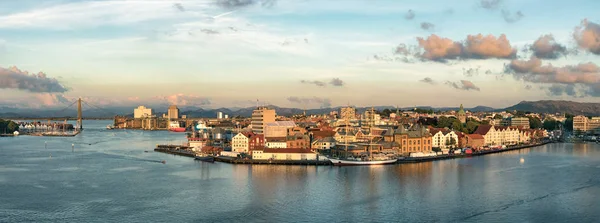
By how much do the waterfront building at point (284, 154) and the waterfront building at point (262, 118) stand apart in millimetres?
6353

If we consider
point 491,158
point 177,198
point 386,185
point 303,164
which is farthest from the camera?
point 491,158

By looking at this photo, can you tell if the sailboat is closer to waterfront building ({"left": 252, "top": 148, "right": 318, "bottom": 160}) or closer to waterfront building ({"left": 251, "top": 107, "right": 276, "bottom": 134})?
waterfront building ({"left": 252, "top": 148, "right": 318, "bottom": 160})

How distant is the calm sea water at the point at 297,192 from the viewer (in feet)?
31.6

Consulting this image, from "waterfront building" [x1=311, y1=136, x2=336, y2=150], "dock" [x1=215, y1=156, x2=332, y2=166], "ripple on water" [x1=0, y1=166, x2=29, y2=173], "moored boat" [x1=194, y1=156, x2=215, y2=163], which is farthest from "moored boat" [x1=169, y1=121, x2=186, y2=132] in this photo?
"ripple on water" [x1=0, y1=166, x2=29, y2=173]

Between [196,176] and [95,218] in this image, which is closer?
[95,218]

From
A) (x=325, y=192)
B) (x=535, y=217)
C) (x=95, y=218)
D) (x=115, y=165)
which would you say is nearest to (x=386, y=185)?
(x=325, y=192)

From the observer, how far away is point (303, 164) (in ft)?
56.0

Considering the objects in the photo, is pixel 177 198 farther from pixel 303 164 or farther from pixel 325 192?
pixel 303 164

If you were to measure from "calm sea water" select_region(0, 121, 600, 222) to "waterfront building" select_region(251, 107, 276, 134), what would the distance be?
293 inches

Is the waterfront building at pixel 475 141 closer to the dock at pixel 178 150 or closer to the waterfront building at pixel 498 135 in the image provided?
the waterfront building at pixel 498 135

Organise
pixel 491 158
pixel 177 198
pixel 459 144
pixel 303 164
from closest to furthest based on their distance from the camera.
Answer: pixel 177 198 → pixel 303 164 → pixel 491 158 → pixel 459 144

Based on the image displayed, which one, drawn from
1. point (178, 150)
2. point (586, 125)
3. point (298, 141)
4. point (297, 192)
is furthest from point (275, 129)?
point (586, 125)

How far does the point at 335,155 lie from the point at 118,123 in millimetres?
49644

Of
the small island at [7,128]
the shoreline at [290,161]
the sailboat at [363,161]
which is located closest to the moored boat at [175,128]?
the small island at [7,128]
